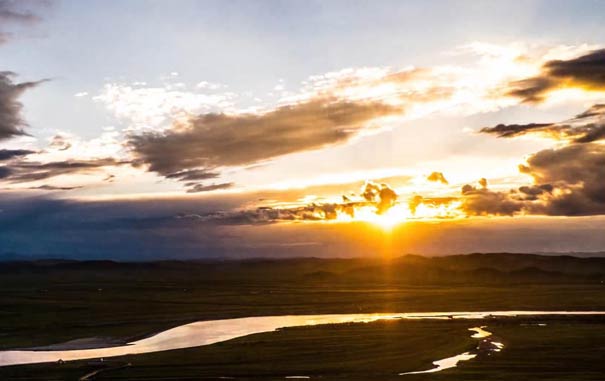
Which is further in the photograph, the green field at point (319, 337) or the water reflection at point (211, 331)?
the water reflection at point (211, 331)

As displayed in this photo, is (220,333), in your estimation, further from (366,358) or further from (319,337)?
(366,358)

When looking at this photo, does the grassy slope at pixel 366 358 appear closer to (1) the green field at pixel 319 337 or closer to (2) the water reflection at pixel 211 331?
(1) the green field at pixel 319 337

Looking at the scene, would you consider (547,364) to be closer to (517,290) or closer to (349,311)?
(349,311)

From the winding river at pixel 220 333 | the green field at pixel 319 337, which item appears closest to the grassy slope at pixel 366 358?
the green field at pixel 319 337

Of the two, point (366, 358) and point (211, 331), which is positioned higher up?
point (211, 331)

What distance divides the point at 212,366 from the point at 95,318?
2454 inches

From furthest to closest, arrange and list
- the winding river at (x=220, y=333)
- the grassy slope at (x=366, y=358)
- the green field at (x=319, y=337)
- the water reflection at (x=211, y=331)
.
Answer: the water reflection at (x=211, y=331) < the winding river at (x=220, y=333) < the green field at (x=319, y=337) < the grassy slope at (x=366, y=358)

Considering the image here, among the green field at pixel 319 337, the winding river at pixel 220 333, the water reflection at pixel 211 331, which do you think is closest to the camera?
the green field at pixel 319 337

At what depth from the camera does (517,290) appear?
19988cm


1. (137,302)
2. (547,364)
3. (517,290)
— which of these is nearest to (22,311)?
(137,302)

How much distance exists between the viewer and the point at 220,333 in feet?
347

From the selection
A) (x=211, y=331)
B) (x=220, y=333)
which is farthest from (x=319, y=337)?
(x=211, y=331)

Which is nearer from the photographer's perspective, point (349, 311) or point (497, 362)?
point (497, 362)

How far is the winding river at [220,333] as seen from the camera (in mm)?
83750
